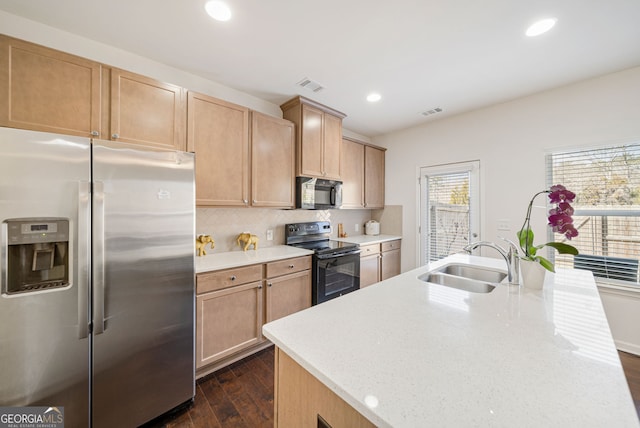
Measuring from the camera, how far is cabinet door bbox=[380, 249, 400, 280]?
359cm

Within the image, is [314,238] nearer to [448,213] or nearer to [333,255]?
[333,255]

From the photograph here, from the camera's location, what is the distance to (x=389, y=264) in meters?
3.71

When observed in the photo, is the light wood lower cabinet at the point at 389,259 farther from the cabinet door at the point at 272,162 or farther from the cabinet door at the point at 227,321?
the cabinet door at the point at 227,321

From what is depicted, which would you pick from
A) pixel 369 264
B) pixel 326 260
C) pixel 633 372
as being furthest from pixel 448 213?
pixel 633 372

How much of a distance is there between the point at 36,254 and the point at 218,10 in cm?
173

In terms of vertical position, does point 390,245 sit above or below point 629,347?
above

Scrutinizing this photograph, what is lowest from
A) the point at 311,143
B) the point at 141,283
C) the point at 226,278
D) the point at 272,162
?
the point at 226,278

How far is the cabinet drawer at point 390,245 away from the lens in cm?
362

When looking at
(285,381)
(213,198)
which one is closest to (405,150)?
(213,198)

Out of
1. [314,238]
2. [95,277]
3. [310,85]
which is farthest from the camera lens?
[314,238]

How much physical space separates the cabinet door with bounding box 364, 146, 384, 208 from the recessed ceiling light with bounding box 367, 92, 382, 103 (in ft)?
3.28

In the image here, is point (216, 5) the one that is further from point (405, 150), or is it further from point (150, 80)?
point (405, 150)

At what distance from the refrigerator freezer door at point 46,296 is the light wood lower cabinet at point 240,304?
0.68m

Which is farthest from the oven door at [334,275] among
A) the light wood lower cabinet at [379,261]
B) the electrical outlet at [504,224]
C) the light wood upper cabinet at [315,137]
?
the electrical outlet at [504,224]
